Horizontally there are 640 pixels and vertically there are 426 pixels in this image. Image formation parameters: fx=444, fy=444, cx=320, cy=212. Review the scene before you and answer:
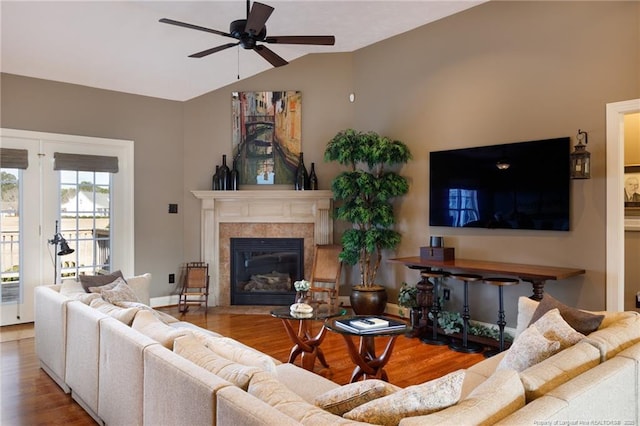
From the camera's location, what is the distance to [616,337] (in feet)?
7.30

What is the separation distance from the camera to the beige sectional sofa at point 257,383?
1474 millimetres

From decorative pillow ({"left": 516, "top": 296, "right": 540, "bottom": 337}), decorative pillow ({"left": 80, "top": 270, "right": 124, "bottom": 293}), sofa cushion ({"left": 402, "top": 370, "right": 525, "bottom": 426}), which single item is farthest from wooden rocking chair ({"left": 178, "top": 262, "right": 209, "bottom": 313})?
sofa cushion ({"left": 402, "top": 370, "right": 525, "bottom": 426})

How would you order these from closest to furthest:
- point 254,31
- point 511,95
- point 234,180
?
point 254,31
point 511,95
point 234,180

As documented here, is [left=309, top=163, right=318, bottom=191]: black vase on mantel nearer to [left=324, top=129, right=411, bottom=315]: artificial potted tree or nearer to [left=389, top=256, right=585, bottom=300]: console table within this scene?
[left=324, top=129, right=411, bottom=315]: artificial potted tree

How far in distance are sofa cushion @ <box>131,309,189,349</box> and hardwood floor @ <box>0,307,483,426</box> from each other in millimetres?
815

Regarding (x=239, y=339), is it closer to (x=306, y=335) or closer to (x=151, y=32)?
(x=306, y=335)

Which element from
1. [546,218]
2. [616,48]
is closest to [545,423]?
[546,218]

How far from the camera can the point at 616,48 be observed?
3.90 metres

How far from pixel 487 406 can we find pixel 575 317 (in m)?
1.49

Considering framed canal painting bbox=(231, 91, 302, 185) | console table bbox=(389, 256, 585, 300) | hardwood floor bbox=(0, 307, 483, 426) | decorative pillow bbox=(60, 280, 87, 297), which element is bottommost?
hardwood floor bbox=(0, 307, 483, 426)

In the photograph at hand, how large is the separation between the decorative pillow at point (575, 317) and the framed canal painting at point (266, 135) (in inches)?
164

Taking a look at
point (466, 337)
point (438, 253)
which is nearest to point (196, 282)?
point (438, 253)

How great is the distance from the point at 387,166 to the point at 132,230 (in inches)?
141

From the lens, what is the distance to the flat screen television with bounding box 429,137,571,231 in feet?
13.9
